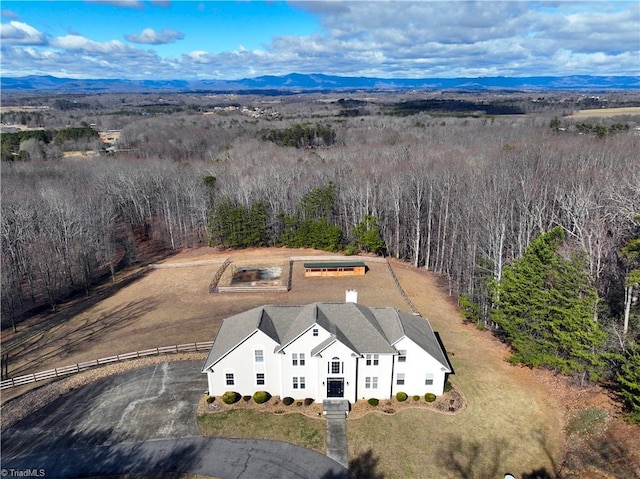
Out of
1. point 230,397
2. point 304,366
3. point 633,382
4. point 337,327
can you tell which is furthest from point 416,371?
point 230,397

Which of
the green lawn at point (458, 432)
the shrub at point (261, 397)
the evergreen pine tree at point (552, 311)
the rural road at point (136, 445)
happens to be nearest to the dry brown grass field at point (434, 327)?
the green lawn at point (458, 432)

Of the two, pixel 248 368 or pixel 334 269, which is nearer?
pixel 248 368

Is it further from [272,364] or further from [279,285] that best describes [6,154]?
[272,364]

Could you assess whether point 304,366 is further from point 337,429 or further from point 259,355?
point 337,429

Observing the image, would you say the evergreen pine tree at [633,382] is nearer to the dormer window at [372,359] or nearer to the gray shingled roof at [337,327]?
the gray shingled roof at [337,327]

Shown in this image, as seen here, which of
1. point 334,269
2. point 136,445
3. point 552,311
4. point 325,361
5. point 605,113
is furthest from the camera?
point 605,113

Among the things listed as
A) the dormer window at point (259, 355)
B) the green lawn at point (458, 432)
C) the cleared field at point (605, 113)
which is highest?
the cleared field at point (605, 113)
